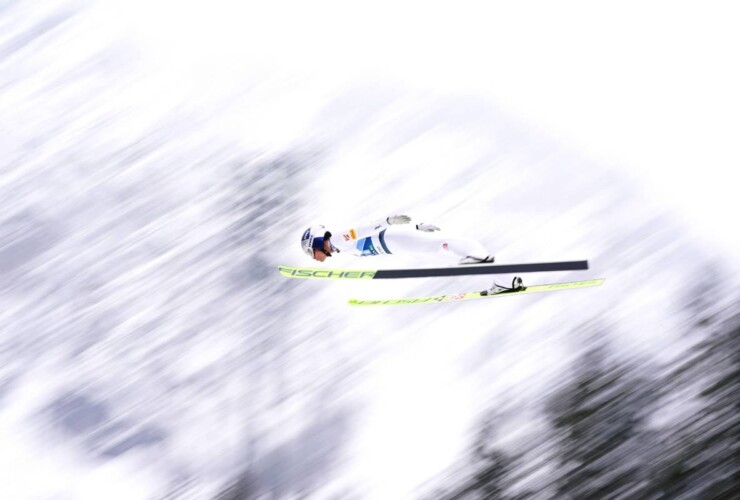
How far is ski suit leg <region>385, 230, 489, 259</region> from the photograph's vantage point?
10305 millimetres

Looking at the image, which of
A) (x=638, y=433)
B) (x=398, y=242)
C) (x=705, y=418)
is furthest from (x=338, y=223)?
(x=705, y=418)

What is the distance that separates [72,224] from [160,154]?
2.02 meters

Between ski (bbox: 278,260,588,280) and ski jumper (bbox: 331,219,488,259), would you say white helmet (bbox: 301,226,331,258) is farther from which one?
ski (bbox: 278,260,588,280)

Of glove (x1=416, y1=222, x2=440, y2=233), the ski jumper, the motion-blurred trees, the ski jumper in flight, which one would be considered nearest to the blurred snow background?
the motion-blurred trees

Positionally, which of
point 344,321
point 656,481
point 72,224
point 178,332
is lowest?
point 656,481

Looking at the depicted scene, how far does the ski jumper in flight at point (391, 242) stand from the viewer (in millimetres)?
10328

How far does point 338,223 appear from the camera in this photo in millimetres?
14836

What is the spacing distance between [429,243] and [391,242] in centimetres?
58

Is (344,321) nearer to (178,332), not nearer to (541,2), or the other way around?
(178,332)

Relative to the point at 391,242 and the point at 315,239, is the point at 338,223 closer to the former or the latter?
the point at 315,239

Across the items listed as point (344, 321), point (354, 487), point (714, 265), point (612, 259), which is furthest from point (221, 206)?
point (714, 265)

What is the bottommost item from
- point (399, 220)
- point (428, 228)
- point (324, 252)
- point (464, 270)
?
point (464, 270)

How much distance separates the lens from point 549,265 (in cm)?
1009

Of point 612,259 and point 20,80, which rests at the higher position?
point 20,80
